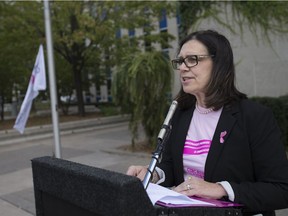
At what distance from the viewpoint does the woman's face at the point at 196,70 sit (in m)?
1.85

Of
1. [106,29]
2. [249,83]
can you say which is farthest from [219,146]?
[106,29]

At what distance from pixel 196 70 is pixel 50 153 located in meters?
9.21

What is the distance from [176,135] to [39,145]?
1056cm

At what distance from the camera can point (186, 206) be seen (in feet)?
4.89

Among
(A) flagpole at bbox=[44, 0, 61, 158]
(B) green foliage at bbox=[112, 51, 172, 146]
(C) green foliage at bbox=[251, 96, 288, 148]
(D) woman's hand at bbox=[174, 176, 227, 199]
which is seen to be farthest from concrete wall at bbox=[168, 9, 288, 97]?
(D) woman's hand at bbox=[174, 176, 227, 199]

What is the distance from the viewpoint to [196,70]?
185cm

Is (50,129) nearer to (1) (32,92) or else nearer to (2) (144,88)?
(2) (144,88)

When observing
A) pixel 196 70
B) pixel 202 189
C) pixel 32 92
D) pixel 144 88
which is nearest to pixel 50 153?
pixel 32 92

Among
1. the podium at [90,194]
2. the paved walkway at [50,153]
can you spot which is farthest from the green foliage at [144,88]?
the podium at [90,194]

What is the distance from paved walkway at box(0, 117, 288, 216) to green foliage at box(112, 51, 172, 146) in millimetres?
891

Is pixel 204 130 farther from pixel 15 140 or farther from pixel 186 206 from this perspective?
pixel 15 140

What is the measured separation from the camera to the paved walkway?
6.25 meters

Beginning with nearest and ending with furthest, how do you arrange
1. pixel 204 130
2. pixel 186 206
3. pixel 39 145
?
pixel 186 206 < pixel 204 130 < pixel 39 145

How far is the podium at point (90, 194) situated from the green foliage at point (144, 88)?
720cm
